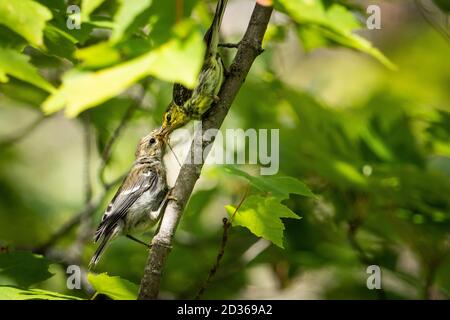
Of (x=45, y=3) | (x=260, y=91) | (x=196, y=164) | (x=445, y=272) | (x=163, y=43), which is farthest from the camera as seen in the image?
(x=260, y=91)

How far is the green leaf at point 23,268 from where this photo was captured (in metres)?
2.37

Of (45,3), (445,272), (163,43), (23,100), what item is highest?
(23,100)

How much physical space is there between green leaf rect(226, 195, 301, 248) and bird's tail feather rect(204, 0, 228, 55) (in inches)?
27.7

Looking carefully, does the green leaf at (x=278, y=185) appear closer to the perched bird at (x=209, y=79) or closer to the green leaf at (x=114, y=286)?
the perched bird at (x=209, y=79)

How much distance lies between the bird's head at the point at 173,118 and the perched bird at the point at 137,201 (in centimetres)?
14

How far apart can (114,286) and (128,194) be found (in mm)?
1250

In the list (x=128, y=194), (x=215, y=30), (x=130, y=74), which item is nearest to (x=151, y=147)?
(x=128, y=194)

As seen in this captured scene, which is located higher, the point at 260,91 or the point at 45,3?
the point at 260,91

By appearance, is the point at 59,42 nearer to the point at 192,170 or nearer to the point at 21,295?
the point at 192,170

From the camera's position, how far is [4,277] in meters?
2.36

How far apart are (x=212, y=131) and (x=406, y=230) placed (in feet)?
4.48

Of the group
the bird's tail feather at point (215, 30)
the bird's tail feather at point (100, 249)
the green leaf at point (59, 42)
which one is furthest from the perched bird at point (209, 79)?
the bird's tail feather at point (100, 249)
